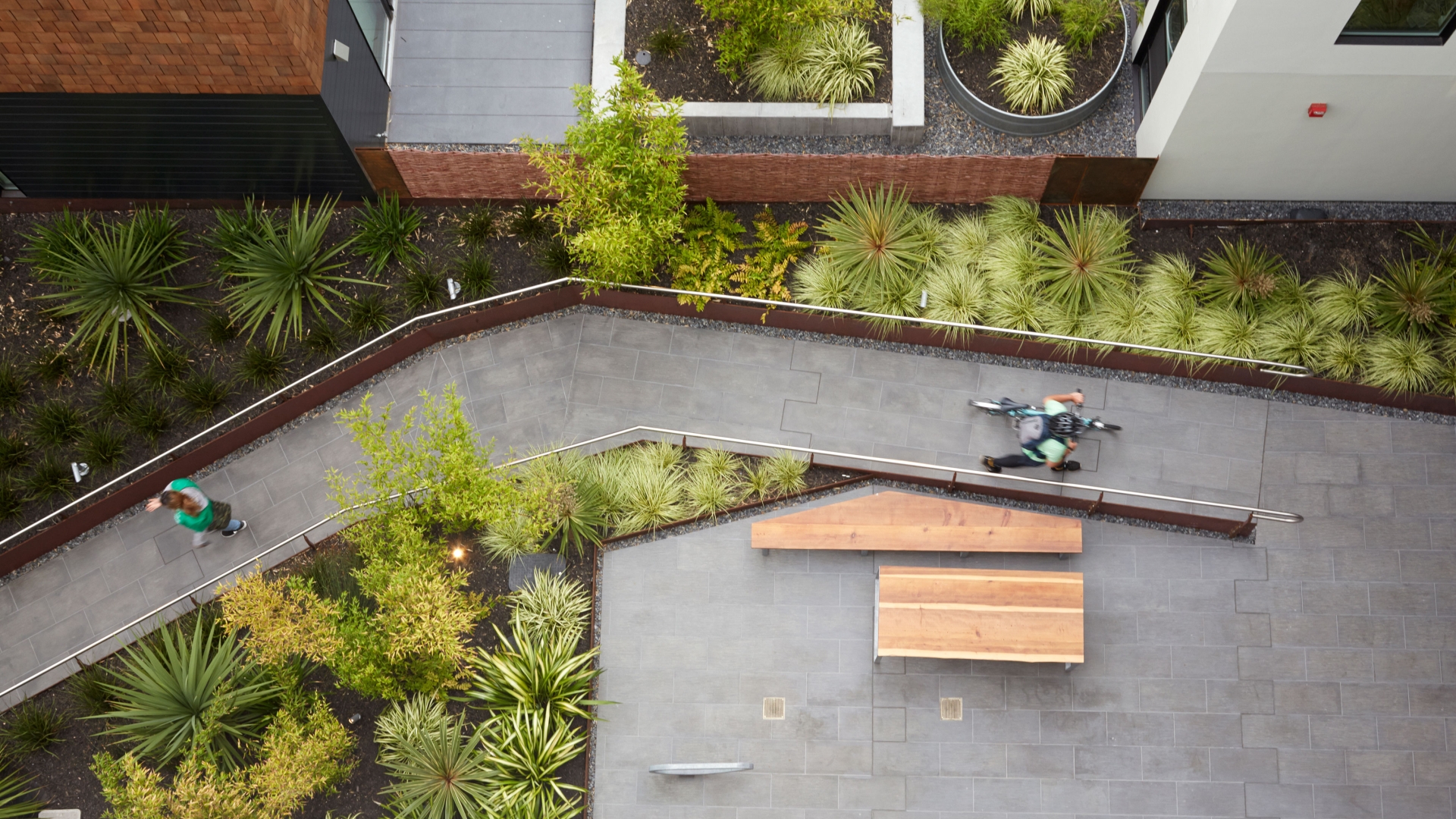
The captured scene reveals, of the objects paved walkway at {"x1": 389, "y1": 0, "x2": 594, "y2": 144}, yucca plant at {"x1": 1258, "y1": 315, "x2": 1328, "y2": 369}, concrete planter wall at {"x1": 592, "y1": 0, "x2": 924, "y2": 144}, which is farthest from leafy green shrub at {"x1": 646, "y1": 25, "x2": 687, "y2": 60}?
yucca plant at {"x1": 1258, "y1": 315, "x2": 1328, "y2": 369}

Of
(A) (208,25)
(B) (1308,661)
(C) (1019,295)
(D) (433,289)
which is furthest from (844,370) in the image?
(A) (208,25)

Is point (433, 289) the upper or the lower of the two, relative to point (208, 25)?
lower

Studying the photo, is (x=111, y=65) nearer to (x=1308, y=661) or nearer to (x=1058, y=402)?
(x=1058, y=402)

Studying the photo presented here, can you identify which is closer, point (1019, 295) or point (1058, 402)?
point (1058, 402)

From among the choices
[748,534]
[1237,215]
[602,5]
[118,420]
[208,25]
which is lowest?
[748,534]

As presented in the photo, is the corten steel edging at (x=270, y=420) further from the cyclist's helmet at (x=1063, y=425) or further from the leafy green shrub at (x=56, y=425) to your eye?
the cyclist's helmet at (x=1063, y=425)

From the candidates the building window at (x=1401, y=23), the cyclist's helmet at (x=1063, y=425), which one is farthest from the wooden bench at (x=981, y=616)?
the building window at (x=1401, y=23)
